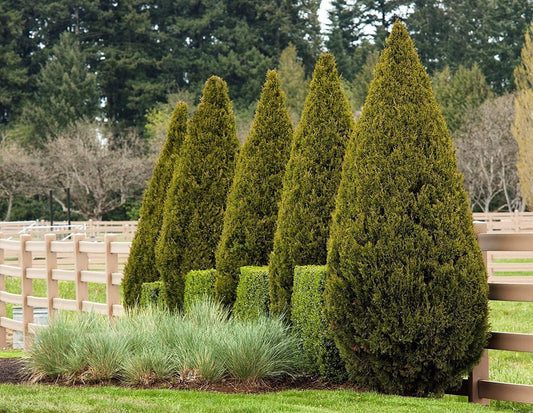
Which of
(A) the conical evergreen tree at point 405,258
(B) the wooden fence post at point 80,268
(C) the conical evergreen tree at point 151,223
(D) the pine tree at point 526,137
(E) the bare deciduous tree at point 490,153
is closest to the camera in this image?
(A) the conical evergreen tree at point 405,258

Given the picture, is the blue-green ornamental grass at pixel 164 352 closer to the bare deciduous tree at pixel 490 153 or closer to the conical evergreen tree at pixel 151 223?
the conical evergreen tree at pixel 151 223

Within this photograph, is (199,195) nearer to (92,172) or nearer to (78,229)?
(78,229)

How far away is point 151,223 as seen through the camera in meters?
10.3

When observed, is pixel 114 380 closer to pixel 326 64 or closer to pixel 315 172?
pixel 315 172

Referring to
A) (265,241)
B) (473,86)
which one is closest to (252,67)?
(473,86)

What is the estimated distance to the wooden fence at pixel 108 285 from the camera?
603 cm

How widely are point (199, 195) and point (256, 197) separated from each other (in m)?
1.19

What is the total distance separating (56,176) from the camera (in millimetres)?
44062

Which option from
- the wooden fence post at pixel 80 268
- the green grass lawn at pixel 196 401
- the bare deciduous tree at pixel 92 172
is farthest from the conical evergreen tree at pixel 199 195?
the bare deciduous tree at pixel 92 172

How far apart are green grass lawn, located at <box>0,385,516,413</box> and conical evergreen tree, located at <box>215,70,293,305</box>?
92.5 inches

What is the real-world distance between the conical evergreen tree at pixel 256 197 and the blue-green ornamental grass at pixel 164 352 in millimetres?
1110

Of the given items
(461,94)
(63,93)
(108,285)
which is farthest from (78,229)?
(461,94)

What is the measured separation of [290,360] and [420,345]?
3.91 ft

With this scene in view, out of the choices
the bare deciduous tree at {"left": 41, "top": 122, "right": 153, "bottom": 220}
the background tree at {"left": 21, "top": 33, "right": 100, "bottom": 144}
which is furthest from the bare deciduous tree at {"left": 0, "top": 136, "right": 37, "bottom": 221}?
the background tree at {"left": 21, "top": 33, "right": 100, "bottom": 144}
